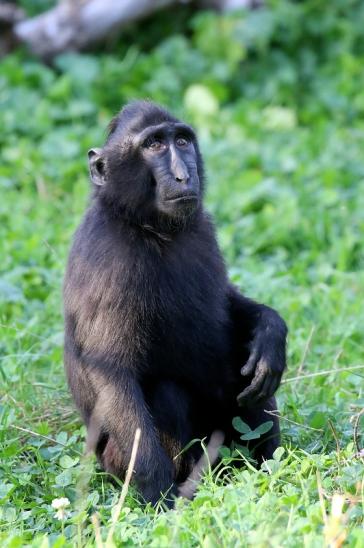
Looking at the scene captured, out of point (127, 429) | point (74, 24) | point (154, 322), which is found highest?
point (74, 24)

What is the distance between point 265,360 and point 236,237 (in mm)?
3140

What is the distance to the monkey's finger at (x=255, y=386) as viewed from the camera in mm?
4977

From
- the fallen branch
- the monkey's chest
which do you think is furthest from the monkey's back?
the fallen branch

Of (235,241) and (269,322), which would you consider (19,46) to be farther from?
(269,322)

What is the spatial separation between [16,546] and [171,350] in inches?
56.3

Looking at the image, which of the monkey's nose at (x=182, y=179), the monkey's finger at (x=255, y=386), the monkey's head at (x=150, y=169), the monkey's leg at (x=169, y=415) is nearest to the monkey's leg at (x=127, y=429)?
the monkey's leg at (x=169, y=415)

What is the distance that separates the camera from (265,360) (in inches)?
199

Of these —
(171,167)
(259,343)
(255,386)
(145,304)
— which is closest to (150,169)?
(171,167)

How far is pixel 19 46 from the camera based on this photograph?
10.7 metres

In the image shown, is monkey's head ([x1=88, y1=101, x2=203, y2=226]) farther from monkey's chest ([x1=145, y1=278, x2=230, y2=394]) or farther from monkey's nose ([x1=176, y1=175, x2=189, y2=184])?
monkey's chest ([x1=145, y1=278, x2=230, y2=394])

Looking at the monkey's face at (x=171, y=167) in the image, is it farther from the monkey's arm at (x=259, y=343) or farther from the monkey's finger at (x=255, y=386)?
the monkey's finger at (x=255, y=386)

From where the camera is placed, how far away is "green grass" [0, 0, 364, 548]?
422cm

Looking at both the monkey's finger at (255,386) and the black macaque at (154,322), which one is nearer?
the black macaque at (154,322)

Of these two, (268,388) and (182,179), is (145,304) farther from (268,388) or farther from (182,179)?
(268,388)
